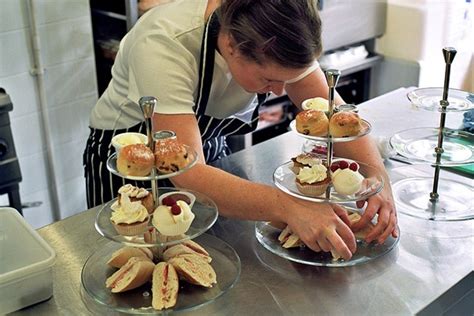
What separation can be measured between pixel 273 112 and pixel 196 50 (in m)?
1.72

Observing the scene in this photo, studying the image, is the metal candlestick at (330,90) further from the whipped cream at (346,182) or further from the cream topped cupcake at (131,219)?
the cream topped cupcake at (131,219)

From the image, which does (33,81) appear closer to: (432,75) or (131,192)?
(131,192)

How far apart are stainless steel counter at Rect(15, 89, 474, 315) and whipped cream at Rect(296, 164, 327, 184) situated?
0.16m

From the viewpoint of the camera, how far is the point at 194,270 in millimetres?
1183

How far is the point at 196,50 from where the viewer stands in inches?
56.4

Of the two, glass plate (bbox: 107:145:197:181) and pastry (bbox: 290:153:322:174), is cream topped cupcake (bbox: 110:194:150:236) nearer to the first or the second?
glass plate (bbox: 107:145:197:181)

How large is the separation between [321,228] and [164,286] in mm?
315

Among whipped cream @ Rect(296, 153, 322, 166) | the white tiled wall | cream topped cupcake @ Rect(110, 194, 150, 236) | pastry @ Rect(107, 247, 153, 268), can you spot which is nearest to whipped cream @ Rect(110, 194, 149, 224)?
cream topped cupcake @ Rect(110, 194, 150, 236)

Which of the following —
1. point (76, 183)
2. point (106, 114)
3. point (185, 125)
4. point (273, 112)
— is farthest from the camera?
point (273, 112)

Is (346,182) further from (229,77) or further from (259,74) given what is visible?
(229,77)

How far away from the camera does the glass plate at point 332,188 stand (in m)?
1.25

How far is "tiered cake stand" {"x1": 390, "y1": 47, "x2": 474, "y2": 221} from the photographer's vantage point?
1.43m

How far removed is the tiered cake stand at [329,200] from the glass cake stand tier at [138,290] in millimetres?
100

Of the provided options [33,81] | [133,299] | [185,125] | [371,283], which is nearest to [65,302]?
[133,299]
